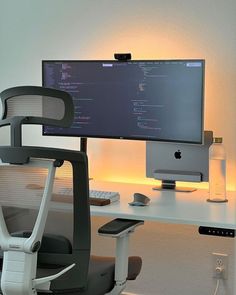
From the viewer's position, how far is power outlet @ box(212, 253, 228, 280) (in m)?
2.87

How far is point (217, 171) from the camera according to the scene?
2557mm

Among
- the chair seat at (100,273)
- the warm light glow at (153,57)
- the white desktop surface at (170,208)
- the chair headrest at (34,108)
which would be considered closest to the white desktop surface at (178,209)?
the white desktop surface at (170,208)

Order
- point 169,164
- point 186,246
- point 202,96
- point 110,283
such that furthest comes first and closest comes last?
1. point 186,246
2. point 169,164
3. point 202,96
4. point 110,283

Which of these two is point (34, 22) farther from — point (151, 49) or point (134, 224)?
point (134, 224)

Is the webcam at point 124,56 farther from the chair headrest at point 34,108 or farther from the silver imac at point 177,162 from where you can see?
the chair headrest at point 34,108

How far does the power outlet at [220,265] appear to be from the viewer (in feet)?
9.40

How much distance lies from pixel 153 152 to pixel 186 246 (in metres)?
0.56

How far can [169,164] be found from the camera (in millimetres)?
2758

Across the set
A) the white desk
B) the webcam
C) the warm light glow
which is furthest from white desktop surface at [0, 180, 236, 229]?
the webcam

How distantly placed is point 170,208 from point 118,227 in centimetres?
33

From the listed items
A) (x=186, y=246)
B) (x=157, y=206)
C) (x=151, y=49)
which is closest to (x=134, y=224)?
(x=157, y=206)

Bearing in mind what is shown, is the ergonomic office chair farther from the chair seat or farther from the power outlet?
the power outlet

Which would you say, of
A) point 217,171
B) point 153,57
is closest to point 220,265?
point 217,171

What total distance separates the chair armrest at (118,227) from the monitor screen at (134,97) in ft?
1.95
